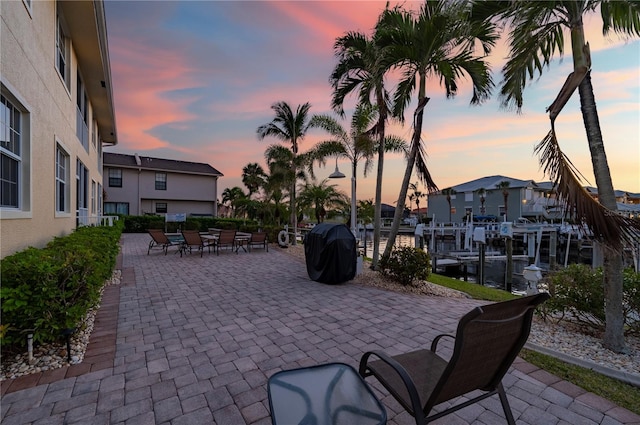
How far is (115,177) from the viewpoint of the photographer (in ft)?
84.6

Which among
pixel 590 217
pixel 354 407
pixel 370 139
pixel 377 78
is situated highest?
pixel 377 78

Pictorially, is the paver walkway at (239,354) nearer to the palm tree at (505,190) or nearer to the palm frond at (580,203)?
the palm frond at (580,203)

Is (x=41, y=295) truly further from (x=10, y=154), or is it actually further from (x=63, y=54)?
(x=63, y=54)

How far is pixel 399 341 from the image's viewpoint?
3805 millimetres

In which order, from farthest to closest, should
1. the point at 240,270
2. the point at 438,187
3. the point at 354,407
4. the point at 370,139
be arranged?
the point at 370,139
the point at 240,270
the point at 438,187
the point at 354,407

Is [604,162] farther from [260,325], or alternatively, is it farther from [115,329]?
[115,329]

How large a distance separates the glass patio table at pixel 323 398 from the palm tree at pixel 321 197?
18.4 m

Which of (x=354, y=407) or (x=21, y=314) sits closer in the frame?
(x=354, y=407)

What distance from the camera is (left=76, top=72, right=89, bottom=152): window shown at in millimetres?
9123

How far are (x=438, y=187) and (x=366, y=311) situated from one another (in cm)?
456

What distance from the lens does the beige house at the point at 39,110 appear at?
3.75 meters

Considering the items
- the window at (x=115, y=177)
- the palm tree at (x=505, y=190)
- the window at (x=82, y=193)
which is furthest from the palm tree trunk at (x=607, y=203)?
the palm tree at (x=505, y=190)

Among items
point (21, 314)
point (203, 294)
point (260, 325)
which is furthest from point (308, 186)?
point (21, 314)

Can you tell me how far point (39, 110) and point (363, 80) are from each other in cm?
777
